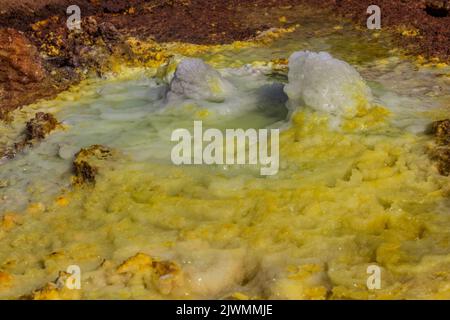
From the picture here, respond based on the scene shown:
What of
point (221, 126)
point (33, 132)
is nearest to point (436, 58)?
point (221, 126)

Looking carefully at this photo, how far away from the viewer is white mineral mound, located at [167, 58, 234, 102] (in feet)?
17.7

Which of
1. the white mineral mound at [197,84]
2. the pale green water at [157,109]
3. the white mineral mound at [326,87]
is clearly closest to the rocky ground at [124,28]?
the pale green water at [157,109]

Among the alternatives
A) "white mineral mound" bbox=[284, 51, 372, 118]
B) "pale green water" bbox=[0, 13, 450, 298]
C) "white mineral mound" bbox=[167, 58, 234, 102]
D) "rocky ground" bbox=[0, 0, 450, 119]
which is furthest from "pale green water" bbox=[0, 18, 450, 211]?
"rocky ground" bbox=[0, 0, 450, 119]

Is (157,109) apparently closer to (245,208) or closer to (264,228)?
(245,208)

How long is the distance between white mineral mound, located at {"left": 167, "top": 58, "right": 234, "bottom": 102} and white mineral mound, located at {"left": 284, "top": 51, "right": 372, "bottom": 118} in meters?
0.87

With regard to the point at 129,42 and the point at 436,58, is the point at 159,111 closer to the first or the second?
the point at 129,42

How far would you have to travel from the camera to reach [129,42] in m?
7.27

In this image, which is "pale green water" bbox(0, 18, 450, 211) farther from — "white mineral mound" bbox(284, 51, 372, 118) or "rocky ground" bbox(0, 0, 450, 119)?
"rocky ground" bbox(0, 0, 450, 119)

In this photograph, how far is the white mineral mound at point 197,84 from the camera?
5410 mm

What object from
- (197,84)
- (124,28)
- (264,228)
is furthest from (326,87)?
(124,28)

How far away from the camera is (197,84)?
5.41 m
